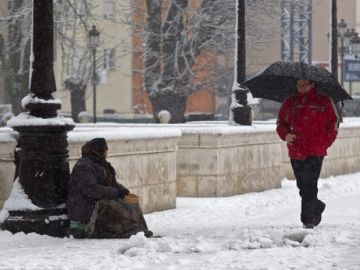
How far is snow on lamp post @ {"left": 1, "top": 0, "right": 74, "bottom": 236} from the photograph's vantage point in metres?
11.0

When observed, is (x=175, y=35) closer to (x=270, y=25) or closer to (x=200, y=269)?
(x=270, y=25)

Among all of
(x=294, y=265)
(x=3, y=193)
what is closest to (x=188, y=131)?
(x=3, y=193)

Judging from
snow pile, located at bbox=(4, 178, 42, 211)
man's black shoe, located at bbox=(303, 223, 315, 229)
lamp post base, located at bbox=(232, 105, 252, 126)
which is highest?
lamp post base, located at bbox=(232, 105, 252, 126)

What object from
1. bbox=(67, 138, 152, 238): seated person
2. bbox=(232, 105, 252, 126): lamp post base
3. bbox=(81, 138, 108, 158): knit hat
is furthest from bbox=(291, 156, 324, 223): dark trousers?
bbox=(232, 105, 252, 126): lamp post base

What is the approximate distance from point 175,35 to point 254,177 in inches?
829

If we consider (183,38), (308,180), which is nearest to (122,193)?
(308,180)

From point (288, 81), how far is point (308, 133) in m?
1.28

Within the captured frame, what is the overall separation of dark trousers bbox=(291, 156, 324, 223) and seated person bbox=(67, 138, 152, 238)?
1711 millimetres

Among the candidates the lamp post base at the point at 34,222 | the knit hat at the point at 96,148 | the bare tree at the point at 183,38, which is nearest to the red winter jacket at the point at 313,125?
the knit hat at the point at 96,148

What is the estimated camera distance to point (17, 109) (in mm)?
39188

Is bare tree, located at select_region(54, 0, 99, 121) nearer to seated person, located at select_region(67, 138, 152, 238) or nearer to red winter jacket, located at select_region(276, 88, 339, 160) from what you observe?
red winter jacket, located at select_region(276, 88, 339, 160)

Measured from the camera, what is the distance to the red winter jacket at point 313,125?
11570 millimetres

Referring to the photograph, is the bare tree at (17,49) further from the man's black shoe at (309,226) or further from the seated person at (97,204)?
the seated person at (97,204)

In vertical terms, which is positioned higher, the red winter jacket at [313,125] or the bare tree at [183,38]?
the bare tree at [183,38]
